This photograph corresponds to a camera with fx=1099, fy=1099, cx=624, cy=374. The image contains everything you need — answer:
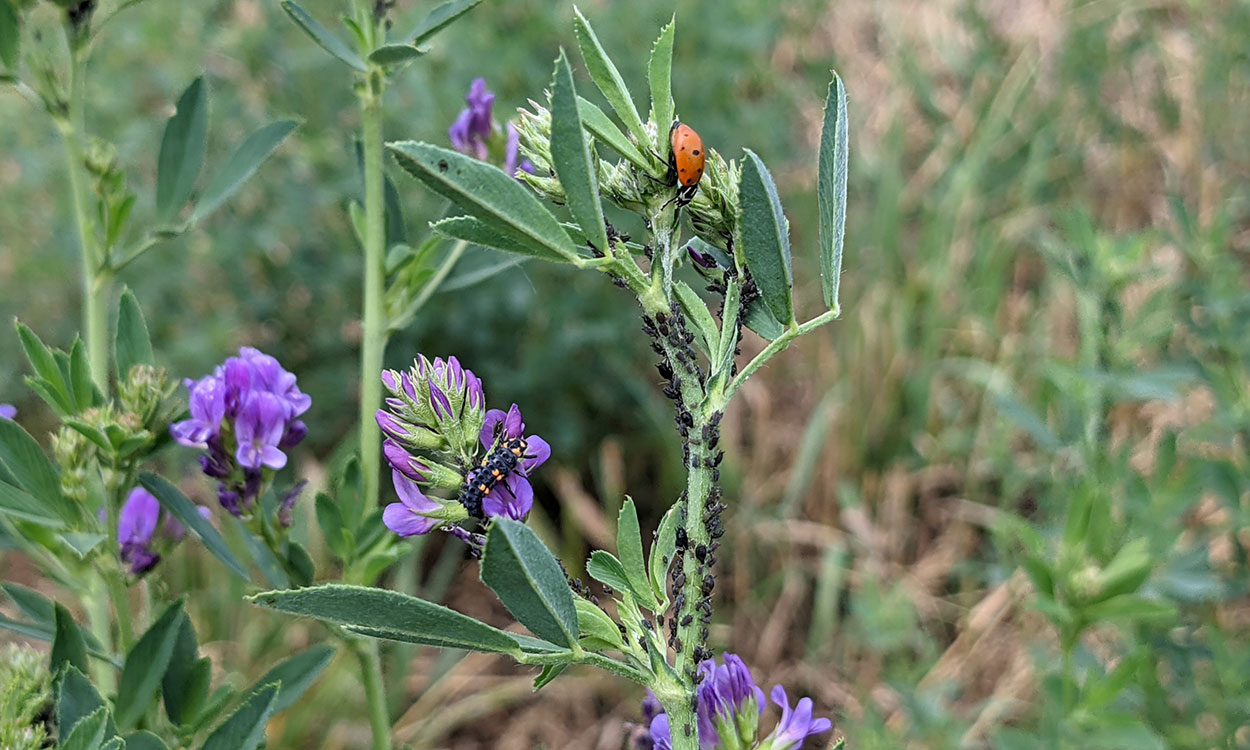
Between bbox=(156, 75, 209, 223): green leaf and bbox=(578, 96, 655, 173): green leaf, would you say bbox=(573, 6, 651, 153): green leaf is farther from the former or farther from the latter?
bbox=(156, 75, 209, 223): green leaf

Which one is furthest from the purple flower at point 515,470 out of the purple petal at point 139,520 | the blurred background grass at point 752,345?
the blurred background grass at point 752,345

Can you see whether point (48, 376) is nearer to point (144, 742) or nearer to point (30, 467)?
point (30, 467)

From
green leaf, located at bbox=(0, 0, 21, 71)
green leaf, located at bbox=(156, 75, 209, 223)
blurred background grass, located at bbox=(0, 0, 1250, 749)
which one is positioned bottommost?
blurred background grass, located at bbox=(0, 0, 1250, 749)

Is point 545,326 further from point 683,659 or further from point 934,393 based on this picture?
point 683,659

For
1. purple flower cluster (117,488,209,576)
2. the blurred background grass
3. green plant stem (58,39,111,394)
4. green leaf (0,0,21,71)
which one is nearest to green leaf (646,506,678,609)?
purple flower cluster (117,488,209,576)

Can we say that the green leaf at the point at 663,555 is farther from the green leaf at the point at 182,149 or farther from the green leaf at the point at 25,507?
the green leaf at the point at 182,149

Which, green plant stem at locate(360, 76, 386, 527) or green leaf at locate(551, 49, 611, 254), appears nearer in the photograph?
green leaf at locate(551, 49, 611, 254)
